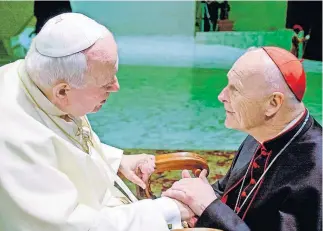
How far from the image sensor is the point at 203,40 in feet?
39.5

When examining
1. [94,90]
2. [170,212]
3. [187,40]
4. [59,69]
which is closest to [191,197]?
[170,212]

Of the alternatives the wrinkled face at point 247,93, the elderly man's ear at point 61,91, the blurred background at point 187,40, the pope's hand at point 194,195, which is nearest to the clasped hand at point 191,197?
the pope's hand at point 194,195

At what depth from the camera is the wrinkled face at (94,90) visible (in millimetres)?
1968

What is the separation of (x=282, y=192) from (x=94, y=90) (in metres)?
0.87

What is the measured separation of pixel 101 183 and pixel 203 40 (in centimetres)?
1008

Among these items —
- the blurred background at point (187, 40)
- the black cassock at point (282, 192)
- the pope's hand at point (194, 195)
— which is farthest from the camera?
the blurred background at point (187, 40)

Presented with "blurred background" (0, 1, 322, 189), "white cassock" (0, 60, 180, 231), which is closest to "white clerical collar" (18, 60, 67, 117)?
"white cassock" (0, 60, 180, 231)

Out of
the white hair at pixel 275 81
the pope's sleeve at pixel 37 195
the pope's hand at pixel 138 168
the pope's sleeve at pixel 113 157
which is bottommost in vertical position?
the pope's hand at pixel 138 168

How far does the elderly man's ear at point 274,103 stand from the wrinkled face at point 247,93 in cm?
3

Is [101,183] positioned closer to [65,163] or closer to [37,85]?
[65,163]

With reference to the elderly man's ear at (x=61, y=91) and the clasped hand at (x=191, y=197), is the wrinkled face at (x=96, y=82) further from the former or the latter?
the clasped hand at (x=191, y=197)

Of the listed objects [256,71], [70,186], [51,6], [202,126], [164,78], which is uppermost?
[256,71]

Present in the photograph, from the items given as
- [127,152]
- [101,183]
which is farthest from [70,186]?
[127,152]

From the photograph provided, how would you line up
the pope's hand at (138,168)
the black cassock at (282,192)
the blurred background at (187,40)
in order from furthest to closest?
the blurred background at (187,40), the pope's hand at (138,168), the black cassock at (282,192)
